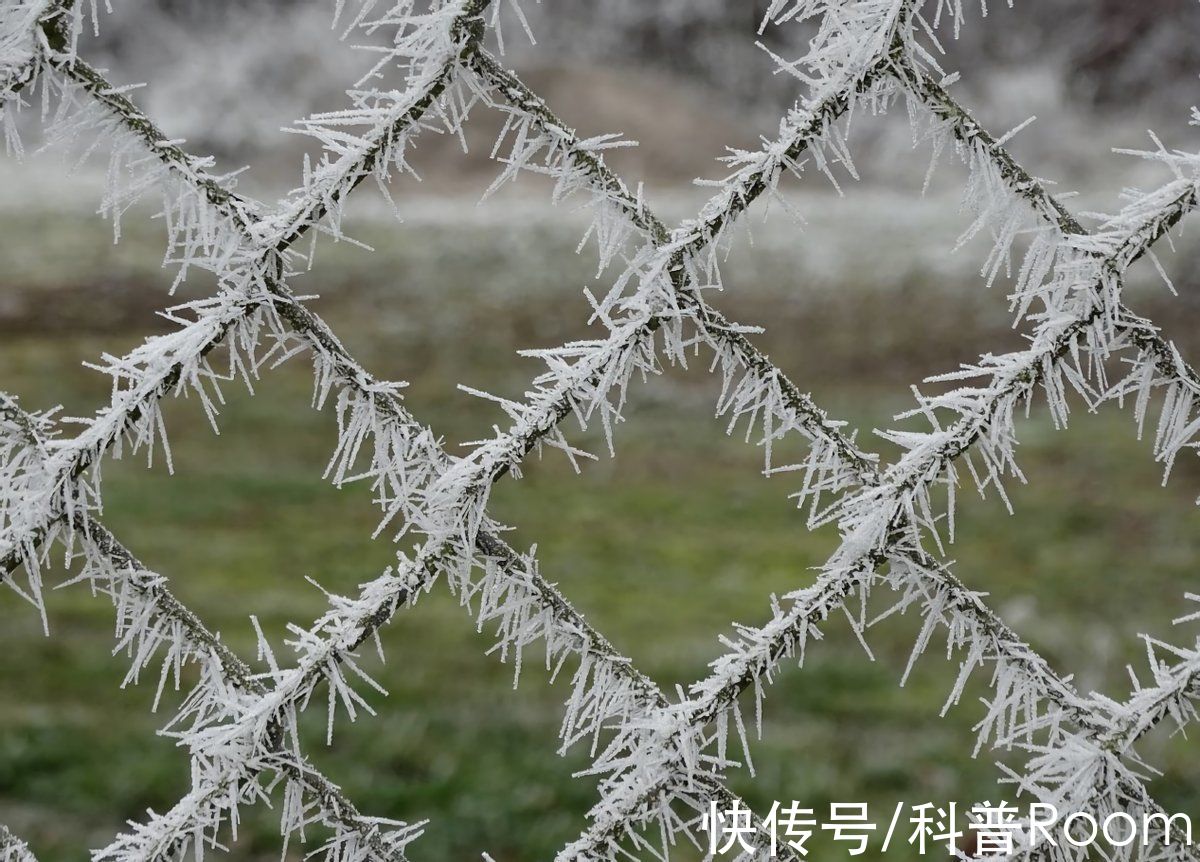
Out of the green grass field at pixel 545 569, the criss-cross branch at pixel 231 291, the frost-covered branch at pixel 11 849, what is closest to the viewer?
the criss-cross branch at pixel 231 291

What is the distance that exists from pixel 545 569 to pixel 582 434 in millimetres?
1649

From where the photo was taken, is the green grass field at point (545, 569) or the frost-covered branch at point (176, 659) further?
the green grass field at point (545, 569)

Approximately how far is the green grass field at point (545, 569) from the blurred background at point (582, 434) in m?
0.01

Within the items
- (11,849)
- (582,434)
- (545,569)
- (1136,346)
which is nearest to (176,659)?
(11,849)

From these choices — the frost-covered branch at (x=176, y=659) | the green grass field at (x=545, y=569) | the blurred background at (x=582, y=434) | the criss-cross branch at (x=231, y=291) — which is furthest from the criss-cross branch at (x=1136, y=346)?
the frost-covered branch at (x=176, y=659)

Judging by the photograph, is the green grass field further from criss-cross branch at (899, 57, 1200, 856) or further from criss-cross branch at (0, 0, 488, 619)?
criss-cross branch at (0, 0, 488, 619)

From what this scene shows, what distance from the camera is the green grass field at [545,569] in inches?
105

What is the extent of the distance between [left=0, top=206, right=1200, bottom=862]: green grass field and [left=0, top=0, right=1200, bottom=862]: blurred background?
15 millimetres

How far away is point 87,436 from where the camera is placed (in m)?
0.90

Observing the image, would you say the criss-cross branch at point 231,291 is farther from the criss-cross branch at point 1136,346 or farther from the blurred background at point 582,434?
the criss-cross branch at point 1136,346

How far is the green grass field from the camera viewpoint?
2670mm

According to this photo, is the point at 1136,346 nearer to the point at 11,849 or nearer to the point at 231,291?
the point at 231,291

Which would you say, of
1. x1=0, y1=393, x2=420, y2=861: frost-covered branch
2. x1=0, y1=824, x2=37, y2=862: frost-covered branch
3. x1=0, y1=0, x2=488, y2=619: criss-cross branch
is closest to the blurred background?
x1=0, y1=0, x2=488, y2=619: criss-cross branch

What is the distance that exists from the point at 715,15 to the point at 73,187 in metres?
7.03
